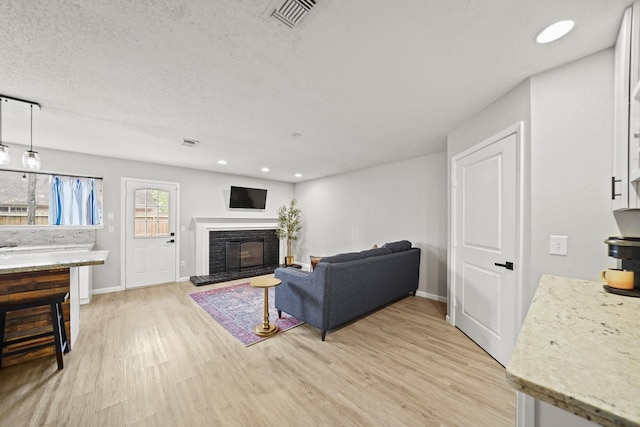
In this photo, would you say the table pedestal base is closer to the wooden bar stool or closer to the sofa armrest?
the sofa armrest

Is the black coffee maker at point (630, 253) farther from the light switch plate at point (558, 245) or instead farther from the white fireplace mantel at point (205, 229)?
the white fireplace mantel at point (205, 229)

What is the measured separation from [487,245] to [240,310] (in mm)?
3213

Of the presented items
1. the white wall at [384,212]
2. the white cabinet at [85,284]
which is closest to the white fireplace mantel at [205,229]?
the white cabinet at [85,284]

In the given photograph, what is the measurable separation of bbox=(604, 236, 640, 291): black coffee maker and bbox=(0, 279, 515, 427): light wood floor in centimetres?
116

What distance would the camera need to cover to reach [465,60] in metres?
1.72

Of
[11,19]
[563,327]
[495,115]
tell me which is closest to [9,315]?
[11,19]

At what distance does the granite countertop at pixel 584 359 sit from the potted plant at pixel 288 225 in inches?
226

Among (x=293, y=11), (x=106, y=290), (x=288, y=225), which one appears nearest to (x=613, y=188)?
(x=293, y=11)

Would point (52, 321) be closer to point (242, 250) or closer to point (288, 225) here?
point (242, 250)

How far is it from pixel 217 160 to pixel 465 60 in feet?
13.5

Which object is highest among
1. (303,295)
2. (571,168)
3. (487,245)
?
(571,168)

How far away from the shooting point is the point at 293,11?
1.30m

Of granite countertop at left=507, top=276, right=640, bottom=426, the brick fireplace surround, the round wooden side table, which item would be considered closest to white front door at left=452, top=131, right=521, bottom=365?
granite countertop at left=507, top=276, right=640, bottom=426

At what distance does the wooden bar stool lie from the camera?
197 centimetres
